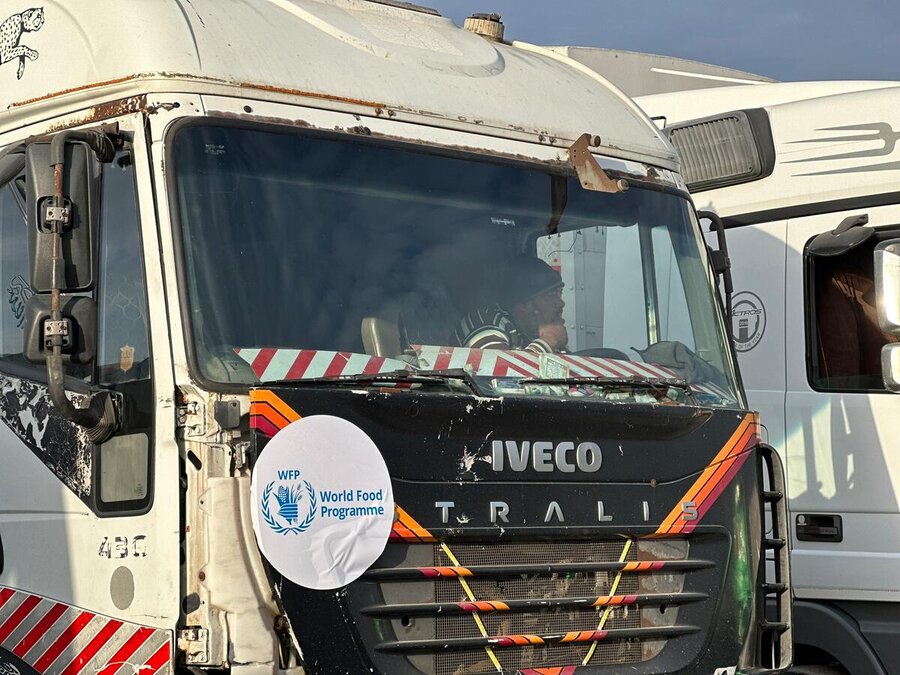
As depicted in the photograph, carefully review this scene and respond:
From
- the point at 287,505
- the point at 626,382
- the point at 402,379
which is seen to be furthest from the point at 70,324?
the point at 626,382

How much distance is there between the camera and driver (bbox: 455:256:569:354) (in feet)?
15.5

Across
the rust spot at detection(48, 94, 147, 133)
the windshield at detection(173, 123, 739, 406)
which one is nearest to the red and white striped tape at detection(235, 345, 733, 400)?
the windshield at detection(173, 123, 739, 406)

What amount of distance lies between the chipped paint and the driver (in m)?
1.27

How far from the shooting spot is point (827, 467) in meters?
6.15

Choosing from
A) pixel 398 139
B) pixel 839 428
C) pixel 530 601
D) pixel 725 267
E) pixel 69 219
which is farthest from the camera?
pixel 839 428

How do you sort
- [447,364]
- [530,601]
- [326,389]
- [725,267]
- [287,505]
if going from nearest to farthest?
1. [287,505]
2. [326,389]
3. [530,601]
4. [447,364]
5. [725,267]

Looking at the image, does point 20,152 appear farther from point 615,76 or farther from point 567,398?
point 615,76

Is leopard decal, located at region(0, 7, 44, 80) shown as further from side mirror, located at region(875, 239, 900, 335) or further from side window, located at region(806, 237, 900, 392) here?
side window, located at region(806, 237, 900, 392)

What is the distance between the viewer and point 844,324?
6234 millimetres

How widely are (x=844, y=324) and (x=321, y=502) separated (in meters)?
3.13

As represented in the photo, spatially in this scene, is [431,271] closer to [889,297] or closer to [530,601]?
[530,601]

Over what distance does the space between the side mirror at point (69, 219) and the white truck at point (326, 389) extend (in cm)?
1

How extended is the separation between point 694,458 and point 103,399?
1.96 meters

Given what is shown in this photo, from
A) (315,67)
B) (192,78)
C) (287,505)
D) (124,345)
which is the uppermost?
(315,67)
